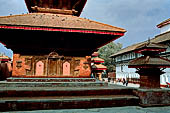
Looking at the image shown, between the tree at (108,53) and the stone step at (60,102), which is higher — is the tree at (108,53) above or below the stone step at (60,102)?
above

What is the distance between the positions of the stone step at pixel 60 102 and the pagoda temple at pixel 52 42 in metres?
2.90

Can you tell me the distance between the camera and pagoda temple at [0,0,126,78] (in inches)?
268

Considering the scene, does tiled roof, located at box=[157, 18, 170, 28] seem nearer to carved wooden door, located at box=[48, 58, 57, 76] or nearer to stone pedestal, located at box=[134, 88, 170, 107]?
stone pedestal, located at box=[134, 88, 170, 107]

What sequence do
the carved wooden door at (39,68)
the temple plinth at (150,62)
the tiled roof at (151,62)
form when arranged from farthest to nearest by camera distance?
the carved wooden door at (39,68) → the temple plinth at (150,62) → the tiled roof at (151,62)

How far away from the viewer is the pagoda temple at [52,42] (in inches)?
268

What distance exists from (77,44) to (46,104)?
167 inches

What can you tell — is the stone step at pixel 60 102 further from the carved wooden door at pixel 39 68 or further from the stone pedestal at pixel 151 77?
the carved wooden door at pixel 39 68

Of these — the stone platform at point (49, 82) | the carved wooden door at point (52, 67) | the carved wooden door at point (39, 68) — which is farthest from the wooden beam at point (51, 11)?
the stone platform at point (49, 82)

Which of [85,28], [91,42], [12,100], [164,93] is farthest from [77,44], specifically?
[164,93]

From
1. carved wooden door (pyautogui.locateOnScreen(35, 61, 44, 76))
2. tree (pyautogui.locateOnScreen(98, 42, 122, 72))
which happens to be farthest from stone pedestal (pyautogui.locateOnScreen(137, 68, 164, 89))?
tree (pyautogui.locateOnScreen(98, 42, 122, 72))

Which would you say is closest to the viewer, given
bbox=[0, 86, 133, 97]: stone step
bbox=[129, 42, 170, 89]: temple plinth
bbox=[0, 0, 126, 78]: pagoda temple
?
bbox=[0, 86, 133, 97]: stone step

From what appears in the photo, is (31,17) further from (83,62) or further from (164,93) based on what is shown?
(164,93)

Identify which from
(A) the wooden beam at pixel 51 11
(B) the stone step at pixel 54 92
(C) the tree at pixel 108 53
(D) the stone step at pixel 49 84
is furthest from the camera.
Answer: (C) the tree at pixel 108 53

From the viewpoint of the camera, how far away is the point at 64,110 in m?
5.04
